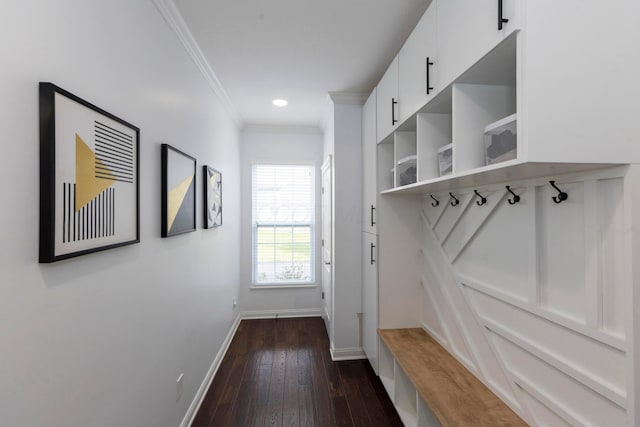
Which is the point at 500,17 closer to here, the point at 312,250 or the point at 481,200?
the point at 481,200

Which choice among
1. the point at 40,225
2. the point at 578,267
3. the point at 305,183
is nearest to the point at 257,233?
the point at 305,183

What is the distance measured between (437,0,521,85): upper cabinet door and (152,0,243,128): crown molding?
1.42 metres

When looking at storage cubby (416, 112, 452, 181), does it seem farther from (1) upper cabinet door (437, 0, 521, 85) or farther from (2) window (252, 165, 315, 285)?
(2) window (252, 165, 315, 285)

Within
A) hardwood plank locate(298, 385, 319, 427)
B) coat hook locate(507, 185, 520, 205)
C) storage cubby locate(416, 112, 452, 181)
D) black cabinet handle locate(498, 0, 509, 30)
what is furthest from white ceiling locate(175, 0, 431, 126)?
hardwood plank locate(298, 385, 319, 427)

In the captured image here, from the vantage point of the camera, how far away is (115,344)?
3.96ft

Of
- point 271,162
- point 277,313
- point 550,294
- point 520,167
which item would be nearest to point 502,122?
point 520,167

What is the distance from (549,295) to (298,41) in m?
2.02

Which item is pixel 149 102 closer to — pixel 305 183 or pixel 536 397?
pixel 536 397

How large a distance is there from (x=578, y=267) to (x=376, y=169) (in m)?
1.56

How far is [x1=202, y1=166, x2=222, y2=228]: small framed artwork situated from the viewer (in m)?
2.32

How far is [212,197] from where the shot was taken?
98.0 inches

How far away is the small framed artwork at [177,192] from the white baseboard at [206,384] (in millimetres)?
1226

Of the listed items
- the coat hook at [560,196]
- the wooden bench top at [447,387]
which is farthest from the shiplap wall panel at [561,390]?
the coat hook at [560,196]

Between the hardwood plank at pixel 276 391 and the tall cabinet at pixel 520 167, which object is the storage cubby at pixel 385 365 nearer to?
the tall cabinet at pixel 520 167
